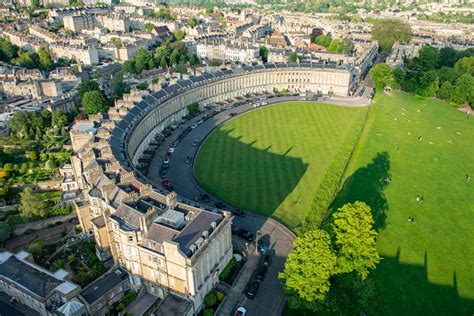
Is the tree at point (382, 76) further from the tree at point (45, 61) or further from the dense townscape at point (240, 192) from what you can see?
the tree at point (45, 61)

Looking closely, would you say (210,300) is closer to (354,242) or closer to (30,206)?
(354,242)

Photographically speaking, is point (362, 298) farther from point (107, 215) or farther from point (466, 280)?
point (107, 215)

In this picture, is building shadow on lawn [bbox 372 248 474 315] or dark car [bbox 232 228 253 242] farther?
dark car [bbox 232 228 253 242]

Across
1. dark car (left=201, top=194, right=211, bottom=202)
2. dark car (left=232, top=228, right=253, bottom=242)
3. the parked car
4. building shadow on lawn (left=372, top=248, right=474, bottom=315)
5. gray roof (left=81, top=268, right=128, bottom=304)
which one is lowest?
building shadow on lawn (left=372, top=248, right=474, bottom=315)

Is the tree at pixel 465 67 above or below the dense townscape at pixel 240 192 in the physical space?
above

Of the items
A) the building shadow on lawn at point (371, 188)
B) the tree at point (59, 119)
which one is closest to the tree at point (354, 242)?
the building shadow on lawn at point (371, 188)

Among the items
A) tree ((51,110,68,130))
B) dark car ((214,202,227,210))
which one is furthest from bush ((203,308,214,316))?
tree ((51,110,68,130))

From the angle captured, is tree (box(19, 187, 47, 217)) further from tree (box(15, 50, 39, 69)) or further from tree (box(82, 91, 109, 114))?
tree (box(15, 50, 39, 69))
